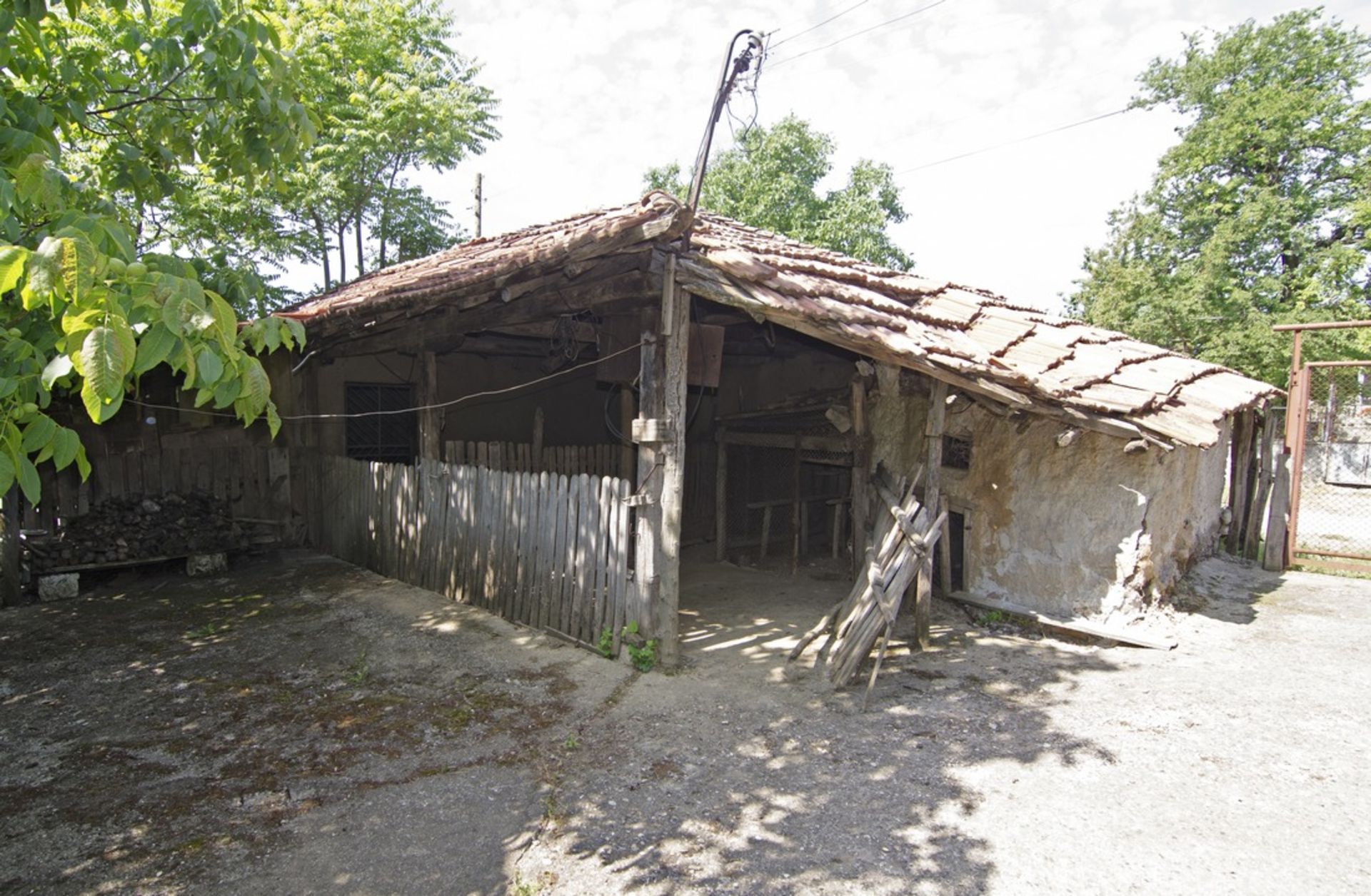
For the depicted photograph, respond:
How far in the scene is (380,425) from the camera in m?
9.59

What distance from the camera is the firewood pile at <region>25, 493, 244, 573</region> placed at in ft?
23.3

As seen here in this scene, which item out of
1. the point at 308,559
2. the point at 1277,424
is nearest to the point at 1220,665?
the point at 1277,424

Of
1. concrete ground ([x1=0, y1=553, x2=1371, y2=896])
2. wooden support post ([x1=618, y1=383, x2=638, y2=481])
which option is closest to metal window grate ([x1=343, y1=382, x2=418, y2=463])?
concrete ground ([x1=0, y1=553, x2=1371, y2=896])

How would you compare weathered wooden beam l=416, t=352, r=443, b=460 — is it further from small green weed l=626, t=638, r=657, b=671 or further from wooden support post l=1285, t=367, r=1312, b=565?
wooden support post l=1285, t=367, r=1312, b=565

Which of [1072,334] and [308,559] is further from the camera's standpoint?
[308,559]

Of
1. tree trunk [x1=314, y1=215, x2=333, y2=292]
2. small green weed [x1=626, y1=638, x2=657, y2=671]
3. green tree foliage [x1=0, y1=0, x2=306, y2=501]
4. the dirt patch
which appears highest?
tree trunk [x1=314, y1=215, x2=333, y2=292]

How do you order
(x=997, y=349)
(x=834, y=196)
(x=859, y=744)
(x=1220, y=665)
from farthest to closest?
(x=834, y=196) < (x=997, y=349) < (x=1220, y=665) < (x=859, y=744)

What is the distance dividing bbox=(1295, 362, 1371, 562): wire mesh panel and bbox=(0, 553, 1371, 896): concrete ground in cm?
666

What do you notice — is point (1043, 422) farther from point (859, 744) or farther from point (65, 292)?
point (65, 292)

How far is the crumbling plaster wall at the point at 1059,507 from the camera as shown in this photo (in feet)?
18.7

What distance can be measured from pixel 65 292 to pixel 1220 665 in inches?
267

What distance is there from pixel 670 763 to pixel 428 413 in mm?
4712

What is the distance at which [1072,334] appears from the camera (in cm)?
720

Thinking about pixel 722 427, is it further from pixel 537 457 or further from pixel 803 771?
pixel 803 771
